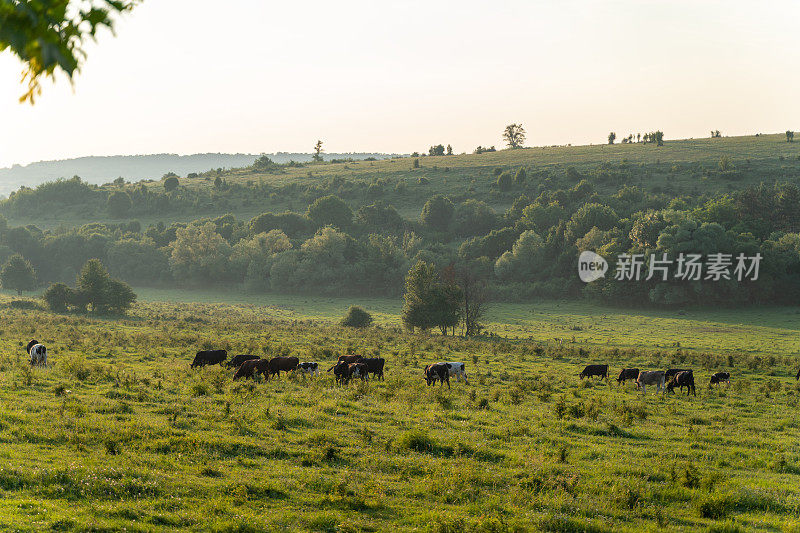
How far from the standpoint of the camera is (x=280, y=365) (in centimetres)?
2538

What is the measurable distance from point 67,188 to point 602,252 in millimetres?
125416

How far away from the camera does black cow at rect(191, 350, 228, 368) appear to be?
27203mm

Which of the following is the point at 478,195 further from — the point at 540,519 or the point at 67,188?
the point at 540,519

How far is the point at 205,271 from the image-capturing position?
96.8m

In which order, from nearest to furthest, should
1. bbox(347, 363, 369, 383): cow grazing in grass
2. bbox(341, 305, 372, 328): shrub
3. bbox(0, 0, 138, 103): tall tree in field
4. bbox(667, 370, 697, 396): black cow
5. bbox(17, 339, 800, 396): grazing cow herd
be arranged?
bbox(0, 0, 138, 103): tall tree in field < bbox(17, 339, 800, 396): grazing cow herd < bbox(347, 363, 369, 383): cow grazing in grass < bbox(667, 370, 697, 396): black cow < bbox(341, 305, 372, 328): shrub

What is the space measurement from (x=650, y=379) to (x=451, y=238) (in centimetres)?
8633

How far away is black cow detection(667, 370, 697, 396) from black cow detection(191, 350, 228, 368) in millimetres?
20228

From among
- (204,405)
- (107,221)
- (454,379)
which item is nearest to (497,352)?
(454,379)

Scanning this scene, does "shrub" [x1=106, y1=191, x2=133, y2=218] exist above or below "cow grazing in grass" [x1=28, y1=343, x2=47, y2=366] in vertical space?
above

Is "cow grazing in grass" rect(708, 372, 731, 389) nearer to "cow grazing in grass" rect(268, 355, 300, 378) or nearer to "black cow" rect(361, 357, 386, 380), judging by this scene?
"black cow" rect(361, 357, 386, 380)

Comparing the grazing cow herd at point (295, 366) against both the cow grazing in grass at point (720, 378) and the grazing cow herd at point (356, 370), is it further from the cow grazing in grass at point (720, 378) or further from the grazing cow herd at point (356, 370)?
the cow grazing in grass at point (720, 378)

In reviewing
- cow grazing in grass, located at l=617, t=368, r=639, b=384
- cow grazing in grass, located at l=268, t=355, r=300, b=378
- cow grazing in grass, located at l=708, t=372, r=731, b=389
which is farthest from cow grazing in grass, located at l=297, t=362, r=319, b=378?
cow grazing in grass, located at l=708, t=372, r=731, b=389

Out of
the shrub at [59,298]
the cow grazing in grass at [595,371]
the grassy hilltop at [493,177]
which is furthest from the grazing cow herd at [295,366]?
the grassy hilltop at [493,177]

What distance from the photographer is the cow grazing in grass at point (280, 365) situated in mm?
25281
